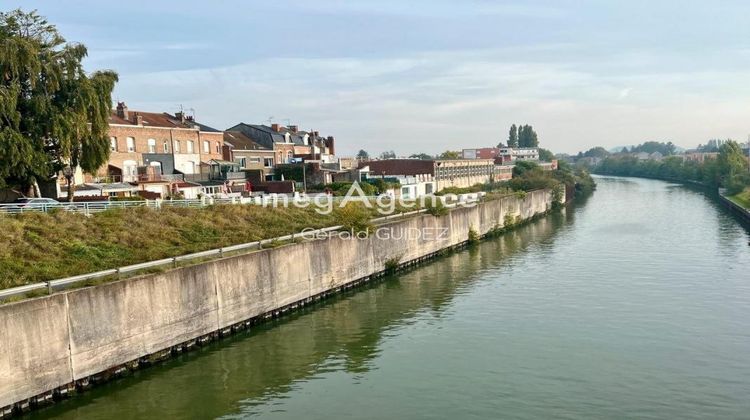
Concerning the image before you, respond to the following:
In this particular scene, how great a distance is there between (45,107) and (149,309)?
17850 millimetres

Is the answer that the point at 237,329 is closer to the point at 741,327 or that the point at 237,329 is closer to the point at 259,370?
the point at 259,370

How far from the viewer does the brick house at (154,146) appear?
4691 centimetres

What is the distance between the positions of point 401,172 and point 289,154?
46.4 feet

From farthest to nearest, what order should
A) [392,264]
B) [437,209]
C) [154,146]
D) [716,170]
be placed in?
[716,170] < [154,146] < [437,209] < [392,264]

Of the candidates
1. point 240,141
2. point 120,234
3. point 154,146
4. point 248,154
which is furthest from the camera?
point 240,141

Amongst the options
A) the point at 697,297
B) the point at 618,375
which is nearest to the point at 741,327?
the point at 697,297

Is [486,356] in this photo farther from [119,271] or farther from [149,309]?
[119,271]

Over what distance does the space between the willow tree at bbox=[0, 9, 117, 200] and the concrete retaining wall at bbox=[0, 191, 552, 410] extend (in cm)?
1479

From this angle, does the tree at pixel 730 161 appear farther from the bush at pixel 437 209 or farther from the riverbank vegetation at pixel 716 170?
the bush at pixel 437 209

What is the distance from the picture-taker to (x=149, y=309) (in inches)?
815

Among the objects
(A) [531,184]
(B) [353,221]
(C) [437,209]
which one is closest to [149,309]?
(B) [353,221]

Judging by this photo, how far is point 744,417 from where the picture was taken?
16.6m

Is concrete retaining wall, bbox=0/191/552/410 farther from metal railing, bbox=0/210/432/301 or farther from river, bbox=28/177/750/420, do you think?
river, bbox=28/177/750/420

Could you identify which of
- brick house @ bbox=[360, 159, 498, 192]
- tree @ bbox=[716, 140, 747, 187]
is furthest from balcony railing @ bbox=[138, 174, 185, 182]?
tree @ bbox=[716, 140, 747, 187]
